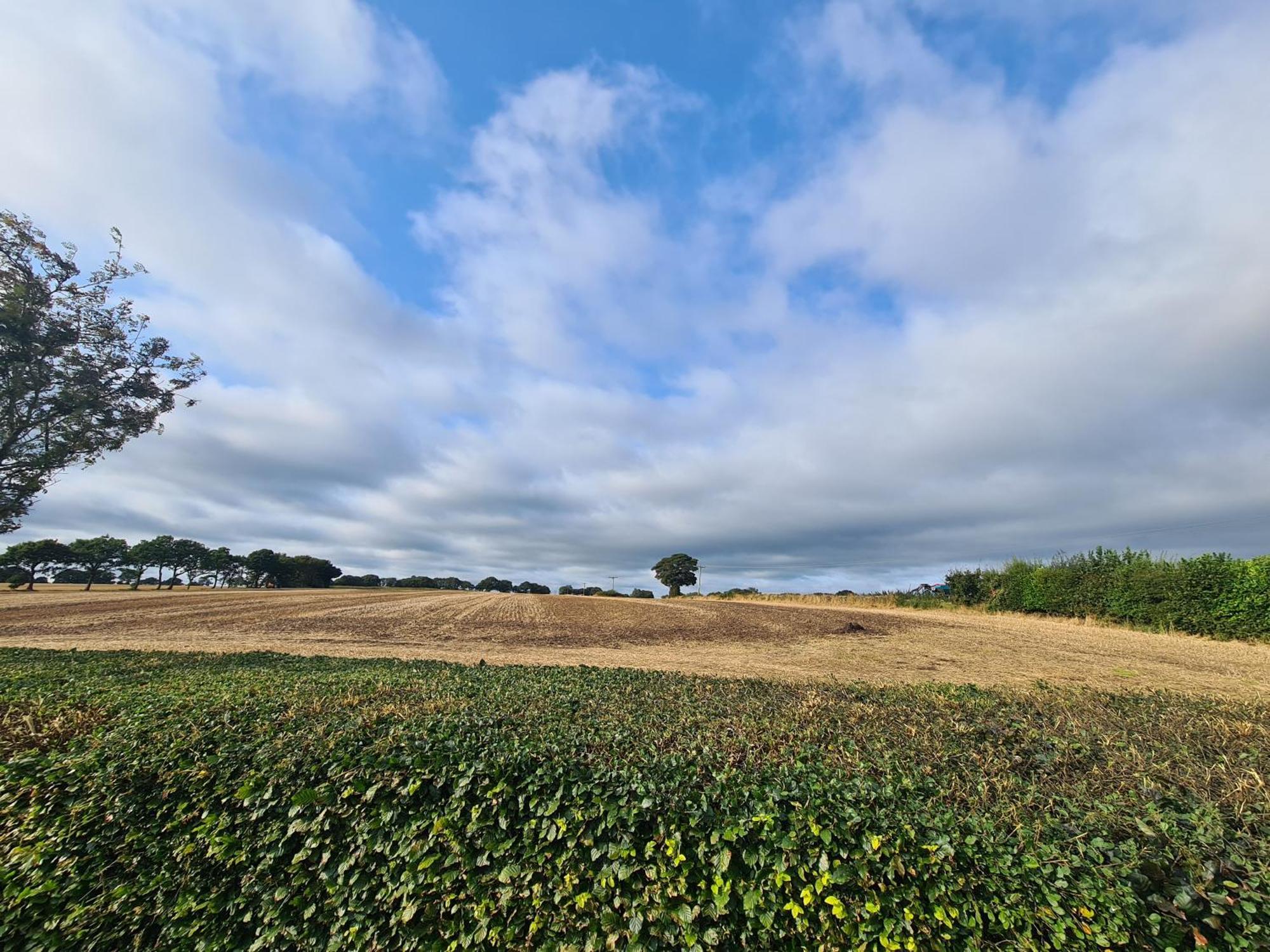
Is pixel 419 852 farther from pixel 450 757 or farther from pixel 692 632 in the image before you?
pixel 692 632

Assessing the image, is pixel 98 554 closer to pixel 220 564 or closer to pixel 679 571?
pixel 220 564

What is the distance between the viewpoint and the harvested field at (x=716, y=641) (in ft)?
42.9

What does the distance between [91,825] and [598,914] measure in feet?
11.4

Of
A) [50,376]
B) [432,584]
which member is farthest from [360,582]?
[50,376]

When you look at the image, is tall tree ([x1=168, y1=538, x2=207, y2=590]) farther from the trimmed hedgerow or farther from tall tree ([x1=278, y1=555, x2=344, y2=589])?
the trimmed hedgerow

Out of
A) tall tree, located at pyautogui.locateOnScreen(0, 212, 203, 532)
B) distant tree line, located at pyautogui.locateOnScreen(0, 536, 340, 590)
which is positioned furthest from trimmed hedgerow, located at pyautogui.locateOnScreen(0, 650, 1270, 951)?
distant tree line, located at pyautogui.locateOnScreen(0, 536, 340, 590)

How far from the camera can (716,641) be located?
22.0 meters

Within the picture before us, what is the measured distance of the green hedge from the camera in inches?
819

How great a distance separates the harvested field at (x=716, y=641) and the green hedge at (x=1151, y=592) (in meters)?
1.57

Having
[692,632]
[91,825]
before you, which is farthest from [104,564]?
[91,825]

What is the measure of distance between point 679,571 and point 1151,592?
293ft

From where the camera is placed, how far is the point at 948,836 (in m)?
2.53

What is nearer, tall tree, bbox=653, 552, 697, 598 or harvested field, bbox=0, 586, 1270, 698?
harvested field, bbox=0, 586, 1270, 698

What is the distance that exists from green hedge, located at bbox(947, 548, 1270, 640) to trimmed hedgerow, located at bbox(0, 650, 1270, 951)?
2487 cm
